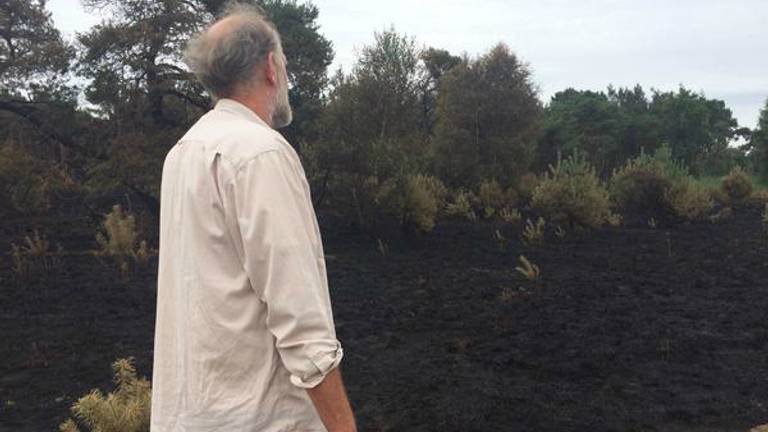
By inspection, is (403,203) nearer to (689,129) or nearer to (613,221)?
(613,221)

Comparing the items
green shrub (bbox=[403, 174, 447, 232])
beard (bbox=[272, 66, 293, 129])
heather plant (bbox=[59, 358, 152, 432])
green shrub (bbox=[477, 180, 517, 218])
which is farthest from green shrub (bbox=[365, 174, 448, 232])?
beard (bbox=[272, 66, 293, 129])

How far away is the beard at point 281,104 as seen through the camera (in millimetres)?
1818

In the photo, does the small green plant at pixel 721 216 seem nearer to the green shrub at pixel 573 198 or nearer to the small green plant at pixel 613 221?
the small green plant at pixel 613 221

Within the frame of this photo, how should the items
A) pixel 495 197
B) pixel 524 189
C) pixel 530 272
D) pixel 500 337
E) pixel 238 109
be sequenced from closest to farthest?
1. pixel 238 109
2. pixel 500 337
3. pixel 530 272
4. pixel 495 197
5. pixel 524 189

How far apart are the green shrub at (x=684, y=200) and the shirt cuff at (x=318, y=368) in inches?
600

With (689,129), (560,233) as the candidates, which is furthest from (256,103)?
(689,129)

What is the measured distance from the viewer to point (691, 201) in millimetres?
15352

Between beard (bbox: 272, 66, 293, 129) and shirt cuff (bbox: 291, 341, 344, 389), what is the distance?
653 mm

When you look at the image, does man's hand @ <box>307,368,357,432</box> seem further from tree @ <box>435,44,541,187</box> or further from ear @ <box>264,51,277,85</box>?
tree @ <box>435,44,541,187</box>

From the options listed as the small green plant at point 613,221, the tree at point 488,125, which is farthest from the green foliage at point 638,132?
the small green plant at point 613,221

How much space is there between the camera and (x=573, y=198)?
45.9ft

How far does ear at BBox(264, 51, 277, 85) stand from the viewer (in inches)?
68.6

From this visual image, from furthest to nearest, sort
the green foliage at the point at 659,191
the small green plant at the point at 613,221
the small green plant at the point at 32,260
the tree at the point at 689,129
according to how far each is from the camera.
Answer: the tree at the point at 689,129 < the green foliage at the point at 659,191 < the small green plant at the point at 613,221 < the small green plant at the point at 32,260

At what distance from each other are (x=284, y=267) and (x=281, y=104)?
0.53m
